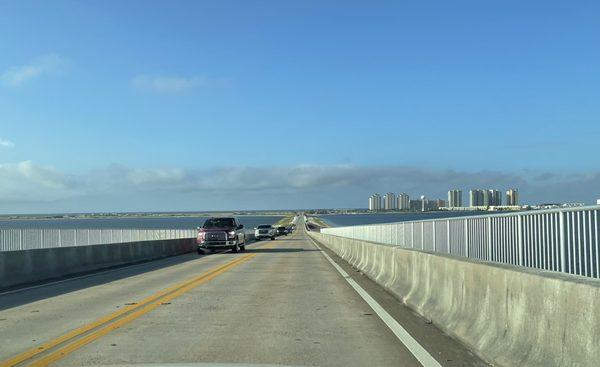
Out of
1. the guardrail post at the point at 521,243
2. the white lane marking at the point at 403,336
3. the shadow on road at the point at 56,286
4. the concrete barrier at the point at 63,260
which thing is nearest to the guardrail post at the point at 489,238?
the guardrail post at the point at 521,243

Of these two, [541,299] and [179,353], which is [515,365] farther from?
[179,353]

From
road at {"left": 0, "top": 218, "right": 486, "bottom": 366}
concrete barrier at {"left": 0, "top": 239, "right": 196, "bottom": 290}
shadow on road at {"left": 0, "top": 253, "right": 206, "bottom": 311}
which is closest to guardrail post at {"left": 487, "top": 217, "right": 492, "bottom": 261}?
road at {"left": 0, "top": 218, "right": 486, "bottom": 366}

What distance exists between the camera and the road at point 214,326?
7.55 m

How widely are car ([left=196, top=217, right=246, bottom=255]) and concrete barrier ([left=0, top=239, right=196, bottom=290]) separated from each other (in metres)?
3.72

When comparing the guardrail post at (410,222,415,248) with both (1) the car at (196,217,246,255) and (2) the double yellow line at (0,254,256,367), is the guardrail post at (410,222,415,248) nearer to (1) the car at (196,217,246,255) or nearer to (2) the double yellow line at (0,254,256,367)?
(2) the double yellow line at (0,254,256,367)

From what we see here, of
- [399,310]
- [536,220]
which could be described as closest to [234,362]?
[536,220]

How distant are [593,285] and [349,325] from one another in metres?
5.25

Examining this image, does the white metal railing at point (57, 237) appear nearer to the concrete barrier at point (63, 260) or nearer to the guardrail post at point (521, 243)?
the concrete barrier at point (63, 260)

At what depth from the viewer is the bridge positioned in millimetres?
6242

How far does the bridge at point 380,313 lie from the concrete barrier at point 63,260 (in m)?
0.47

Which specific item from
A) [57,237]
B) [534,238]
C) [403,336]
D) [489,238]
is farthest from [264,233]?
[534,238]

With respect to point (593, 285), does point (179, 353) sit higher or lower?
lower

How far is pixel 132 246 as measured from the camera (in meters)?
28.5

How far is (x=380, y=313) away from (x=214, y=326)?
10.4 feet
